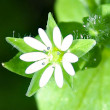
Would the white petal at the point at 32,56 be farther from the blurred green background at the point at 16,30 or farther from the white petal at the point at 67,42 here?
the blurred green background at the point at 16,30

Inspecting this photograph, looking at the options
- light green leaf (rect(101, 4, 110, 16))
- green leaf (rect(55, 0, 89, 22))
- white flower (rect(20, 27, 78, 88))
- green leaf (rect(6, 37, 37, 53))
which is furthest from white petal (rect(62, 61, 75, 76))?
green leaf (rect(55, 0, 89, 22))

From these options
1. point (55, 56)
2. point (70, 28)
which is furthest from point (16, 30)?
point (55, 56)

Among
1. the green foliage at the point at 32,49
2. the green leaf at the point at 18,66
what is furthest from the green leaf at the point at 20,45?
the green leaf at the point at 18,66

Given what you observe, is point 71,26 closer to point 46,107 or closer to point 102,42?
point 102,42

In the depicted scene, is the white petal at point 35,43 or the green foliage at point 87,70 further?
the green foliage at point 87,70

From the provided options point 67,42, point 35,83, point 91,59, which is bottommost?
point 91,59

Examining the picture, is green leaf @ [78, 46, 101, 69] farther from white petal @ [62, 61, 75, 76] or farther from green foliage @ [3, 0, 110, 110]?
white petal @ [62, 61, 75, 76]

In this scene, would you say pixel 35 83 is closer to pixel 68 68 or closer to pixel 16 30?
pixel 68 68
